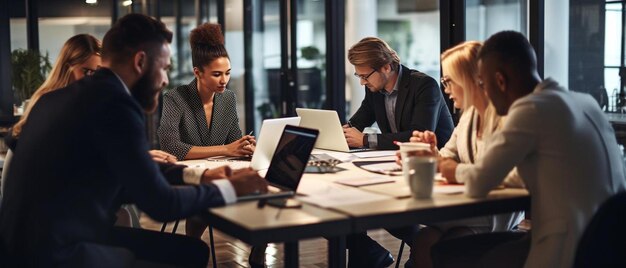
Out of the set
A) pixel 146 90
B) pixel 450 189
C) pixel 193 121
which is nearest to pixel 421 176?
pixel 450 189

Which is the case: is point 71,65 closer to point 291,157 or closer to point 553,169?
point 291,157

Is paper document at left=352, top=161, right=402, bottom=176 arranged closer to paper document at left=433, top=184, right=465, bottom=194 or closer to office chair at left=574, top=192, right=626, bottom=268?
paper document at left=433, top=184, right=465, bottom=194

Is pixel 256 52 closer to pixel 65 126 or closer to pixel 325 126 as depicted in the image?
pixel 325 126

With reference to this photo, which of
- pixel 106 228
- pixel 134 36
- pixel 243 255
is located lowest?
pixel 243 255

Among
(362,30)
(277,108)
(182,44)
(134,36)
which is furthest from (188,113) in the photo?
(182,44)

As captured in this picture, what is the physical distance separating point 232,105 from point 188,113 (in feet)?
0.96

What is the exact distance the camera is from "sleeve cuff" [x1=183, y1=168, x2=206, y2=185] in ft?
10.1

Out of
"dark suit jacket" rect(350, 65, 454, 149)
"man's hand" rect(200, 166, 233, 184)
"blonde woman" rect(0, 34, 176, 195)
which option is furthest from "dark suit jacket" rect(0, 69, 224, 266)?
"dark suit jacket" rect(350, 65, 454, 149)

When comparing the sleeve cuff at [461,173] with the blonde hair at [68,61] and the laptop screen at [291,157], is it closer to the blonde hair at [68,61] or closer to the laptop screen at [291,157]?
the laptop screen at [291,157]

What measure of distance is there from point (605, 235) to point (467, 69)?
0.96 meters

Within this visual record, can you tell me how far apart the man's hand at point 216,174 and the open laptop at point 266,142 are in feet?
1.61

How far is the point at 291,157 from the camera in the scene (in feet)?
10.0

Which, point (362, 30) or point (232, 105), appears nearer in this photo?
point (232, 105)

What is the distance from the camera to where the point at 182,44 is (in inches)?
387
